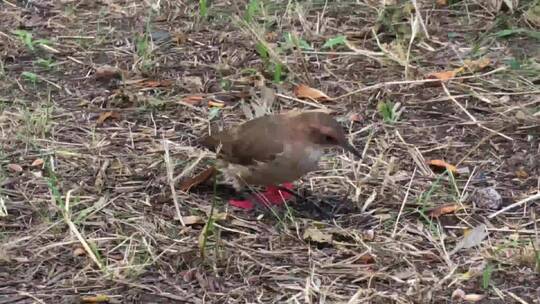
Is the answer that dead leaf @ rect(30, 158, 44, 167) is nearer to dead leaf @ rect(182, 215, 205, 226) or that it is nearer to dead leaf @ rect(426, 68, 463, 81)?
dead leaf @ rect(182, 215, 205, 226)

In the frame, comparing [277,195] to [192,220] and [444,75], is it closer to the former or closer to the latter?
[192,220]

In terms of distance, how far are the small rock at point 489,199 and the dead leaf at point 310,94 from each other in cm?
130

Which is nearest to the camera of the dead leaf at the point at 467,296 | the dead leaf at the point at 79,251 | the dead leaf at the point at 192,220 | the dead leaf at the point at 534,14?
the dead leaf at the point at 467,296

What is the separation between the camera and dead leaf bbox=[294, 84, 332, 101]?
5.44m

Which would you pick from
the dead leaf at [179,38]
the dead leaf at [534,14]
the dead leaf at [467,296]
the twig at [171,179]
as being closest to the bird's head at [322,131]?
the twig at [171,179]

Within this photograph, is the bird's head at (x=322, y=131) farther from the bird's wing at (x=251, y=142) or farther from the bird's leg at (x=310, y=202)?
the bird's leg at (x=310, y=202)

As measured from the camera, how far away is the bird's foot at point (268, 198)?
14.5ft

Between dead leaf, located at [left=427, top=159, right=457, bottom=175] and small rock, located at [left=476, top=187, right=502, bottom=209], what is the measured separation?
25cm

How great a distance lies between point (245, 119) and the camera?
17.2 feet

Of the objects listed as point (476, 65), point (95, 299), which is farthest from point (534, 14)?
point (95, 299)

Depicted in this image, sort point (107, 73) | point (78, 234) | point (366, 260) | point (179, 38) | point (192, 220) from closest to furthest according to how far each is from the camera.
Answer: point (366, 260), point (78, 234), point (192, 220), point (107, 73), point (179, 38)

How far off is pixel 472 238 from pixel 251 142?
1062mm

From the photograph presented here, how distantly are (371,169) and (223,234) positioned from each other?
0.88 m

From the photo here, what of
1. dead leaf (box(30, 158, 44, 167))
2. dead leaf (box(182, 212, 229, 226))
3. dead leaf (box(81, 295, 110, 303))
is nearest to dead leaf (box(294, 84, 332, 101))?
dead leaf (box(182, 212, 229, 226))
